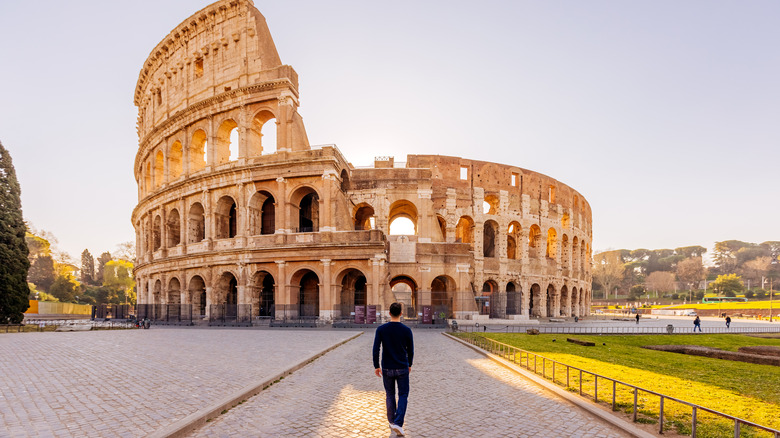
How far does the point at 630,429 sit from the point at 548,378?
356 centimetres

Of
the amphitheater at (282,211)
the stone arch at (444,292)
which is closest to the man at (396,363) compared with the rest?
the amphitheater at (282,211)

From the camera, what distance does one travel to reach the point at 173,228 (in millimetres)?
35688

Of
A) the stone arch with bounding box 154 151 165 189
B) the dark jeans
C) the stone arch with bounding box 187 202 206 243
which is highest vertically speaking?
the stone arch with bounding box 154 151 165 189

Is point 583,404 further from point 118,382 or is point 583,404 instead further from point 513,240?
point 513,240

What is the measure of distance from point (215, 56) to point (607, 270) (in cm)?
7351

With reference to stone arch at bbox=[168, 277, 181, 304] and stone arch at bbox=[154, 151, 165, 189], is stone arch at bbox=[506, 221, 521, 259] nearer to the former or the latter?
stone arch at bbox=[168, 277, 181, 304]

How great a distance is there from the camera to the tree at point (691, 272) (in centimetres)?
9450

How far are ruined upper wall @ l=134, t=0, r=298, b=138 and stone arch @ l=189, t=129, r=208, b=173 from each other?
248 cm

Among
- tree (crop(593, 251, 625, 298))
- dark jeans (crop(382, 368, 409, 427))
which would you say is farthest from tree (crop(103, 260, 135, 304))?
tree (crop(593, 251, 625, 298))

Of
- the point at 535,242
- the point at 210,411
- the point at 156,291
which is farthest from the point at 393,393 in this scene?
the point at 535,242

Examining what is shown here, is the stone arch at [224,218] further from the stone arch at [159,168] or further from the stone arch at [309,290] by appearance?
the stone arch at [159,168]

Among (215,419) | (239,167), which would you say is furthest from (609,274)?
(215,419)

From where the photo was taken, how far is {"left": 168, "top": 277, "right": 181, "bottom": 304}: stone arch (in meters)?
34.2

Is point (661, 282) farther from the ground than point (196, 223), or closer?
closer
